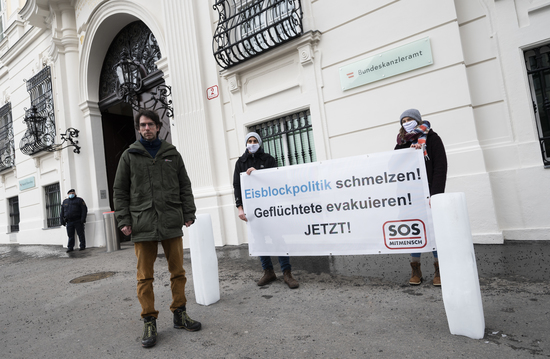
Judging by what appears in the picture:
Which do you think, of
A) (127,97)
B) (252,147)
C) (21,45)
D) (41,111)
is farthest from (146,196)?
(21,45)

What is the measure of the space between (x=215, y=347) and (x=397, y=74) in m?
4.72

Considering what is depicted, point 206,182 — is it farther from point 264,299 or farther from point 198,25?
point 264,299

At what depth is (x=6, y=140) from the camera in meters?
15.0

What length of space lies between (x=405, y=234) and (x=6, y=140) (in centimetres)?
1764

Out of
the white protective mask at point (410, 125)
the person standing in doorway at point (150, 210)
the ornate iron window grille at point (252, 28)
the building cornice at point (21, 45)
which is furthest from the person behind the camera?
the building cornice at point (21, 45)

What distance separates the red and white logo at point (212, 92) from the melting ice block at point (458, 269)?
5.93 metres

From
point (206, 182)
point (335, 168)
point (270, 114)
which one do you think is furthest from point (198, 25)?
point (335, 168)

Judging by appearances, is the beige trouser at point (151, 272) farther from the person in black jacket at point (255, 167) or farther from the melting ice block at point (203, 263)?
the person in black jacket at point (255, 167)

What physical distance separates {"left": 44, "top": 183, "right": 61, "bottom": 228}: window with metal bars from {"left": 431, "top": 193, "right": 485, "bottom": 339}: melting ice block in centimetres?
1298

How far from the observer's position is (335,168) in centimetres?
387

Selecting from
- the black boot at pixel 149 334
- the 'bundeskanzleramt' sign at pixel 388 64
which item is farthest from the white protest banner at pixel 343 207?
the 'bundeskanzleramt' sign at pixel 388 64

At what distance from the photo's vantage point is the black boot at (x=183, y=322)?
2.94 m

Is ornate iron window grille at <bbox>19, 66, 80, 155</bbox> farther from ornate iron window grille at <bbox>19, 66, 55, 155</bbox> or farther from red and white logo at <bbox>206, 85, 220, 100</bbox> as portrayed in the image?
red and white logo at <bbox>206, 85, 220, 100</bbox>

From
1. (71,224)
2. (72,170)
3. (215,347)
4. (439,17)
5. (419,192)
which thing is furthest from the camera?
(72,170)
